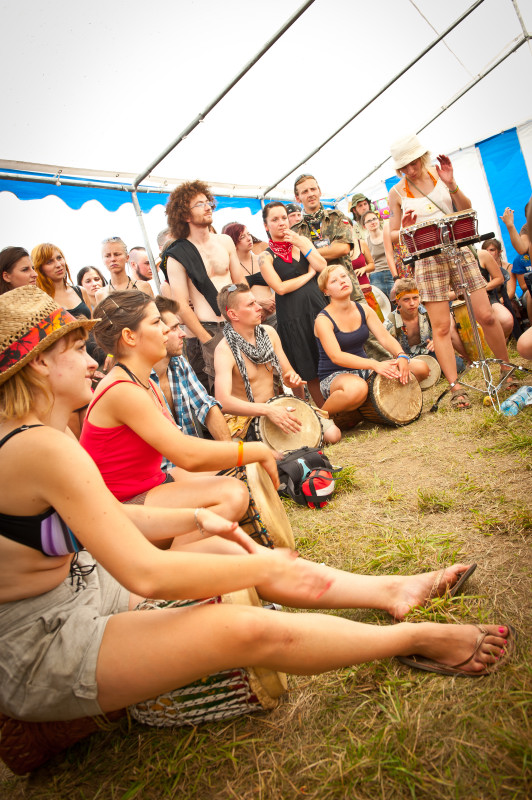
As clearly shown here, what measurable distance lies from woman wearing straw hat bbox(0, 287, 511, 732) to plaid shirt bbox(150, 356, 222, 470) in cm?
244

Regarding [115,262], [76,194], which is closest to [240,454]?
[115,262]

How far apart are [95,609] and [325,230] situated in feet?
17.3

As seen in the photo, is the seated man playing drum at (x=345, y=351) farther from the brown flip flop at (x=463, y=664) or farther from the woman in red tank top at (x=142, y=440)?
the brown flip flop at (x=463, y=664)

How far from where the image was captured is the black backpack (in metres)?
3.20

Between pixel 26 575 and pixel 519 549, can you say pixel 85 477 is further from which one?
pixel 519 549

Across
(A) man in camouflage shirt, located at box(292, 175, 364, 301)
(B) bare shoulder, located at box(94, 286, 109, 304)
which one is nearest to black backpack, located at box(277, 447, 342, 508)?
(B) bare shoulder, located at box(94, 286, 109, 304)

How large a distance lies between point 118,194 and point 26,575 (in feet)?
18.5

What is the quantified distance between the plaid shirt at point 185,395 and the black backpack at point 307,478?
0.89 m

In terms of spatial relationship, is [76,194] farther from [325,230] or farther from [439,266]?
[439,266]

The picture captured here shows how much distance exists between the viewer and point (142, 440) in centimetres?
237

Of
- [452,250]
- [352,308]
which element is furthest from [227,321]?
[452,250]

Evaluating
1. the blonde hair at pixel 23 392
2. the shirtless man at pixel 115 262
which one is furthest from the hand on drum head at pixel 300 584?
the shirtless man at pixel 115 262

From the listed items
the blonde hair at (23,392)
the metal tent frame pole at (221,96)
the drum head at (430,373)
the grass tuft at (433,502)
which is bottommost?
the grass tuft at (433,502)

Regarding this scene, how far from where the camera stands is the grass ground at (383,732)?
48.9 inches
